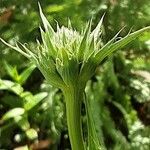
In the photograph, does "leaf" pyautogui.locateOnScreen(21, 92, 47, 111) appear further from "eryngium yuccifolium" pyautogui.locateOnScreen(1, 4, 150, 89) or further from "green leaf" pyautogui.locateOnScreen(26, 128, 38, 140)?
"eryngium yuccifolium" pyautogui.locateOnScreen(1, 4, 150, 89)

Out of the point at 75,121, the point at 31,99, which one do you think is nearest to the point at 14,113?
the point at 31,99

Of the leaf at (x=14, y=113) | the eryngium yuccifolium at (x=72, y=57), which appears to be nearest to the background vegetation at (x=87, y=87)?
the leaf at (x=14, y=113)

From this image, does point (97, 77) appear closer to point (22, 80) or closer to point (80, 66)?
point (22, 80)

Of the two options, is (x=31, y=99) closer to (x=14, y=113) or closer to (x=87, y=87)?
(x=14, y=113)

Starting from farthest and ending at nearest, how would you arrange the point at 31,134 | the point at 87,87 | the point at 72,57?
the point at 87,87 < the point at 31,134 < the point at 72,57

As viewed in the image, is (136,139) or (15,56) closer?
(136,139)

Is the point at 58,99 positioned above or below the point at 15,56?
below

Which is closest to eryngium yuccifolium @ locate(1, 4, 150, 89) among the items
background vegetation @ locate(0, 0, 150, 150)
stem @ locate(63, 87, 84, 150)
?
stem @ locate(63, 87, 84, 150)

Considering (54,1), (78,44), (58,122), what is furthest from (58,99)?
(78,44)
